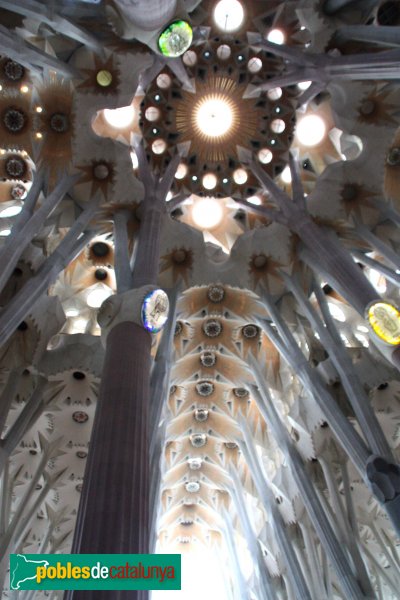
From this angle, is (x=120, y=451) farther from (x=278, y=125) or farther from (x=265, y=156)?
(x=278, y=125)

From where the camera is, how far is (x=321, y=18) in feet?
47.6

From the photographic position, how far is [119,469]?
6602 mm

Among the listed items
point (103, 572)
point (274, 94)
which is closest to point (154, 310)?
point (103, 572)

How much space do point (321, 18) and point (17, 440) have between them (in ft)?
46.3

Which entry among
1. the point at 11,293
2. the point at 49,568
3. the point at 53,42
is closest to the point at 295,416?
the point at 11,293

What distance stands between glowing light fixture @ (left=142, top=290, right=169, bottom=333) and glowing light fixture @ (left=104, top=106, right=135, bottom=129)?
31.9 ft

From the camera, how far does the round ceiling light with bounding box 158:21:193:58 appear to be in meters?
12.0

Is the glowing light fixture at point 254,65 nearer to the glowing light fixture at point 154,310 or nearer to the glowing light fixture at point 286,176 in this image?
the glowing light fixture at point 286,176

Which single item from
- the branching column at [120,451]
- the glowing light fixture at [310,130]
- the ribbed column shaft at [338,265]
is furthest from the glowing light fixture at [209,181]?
the branching column at [120,451]

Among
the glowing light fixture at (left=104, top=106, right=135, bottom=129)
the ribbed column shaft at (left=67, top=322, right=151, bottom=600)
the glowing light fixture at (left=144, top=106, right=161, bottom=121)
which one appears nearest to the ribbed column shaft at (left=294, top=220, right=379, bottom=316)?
the ribbed column shaft at (left=67, top=322, right=151, bottom=600)

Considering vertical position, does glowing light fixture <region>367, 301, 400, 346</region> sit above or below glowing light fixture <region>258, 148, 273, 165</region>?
below

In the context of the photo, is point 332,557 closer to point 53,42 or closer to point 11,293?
point 11,293

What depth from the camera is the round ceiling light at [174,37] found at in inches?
471

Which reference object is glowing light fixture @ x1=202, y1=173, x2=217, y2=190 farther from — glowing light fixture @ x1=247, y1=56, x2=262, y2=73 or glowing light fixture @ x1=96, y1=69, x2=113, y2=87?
glowing light fixture @ x1=96, y1=69, x2=113, y2=87
